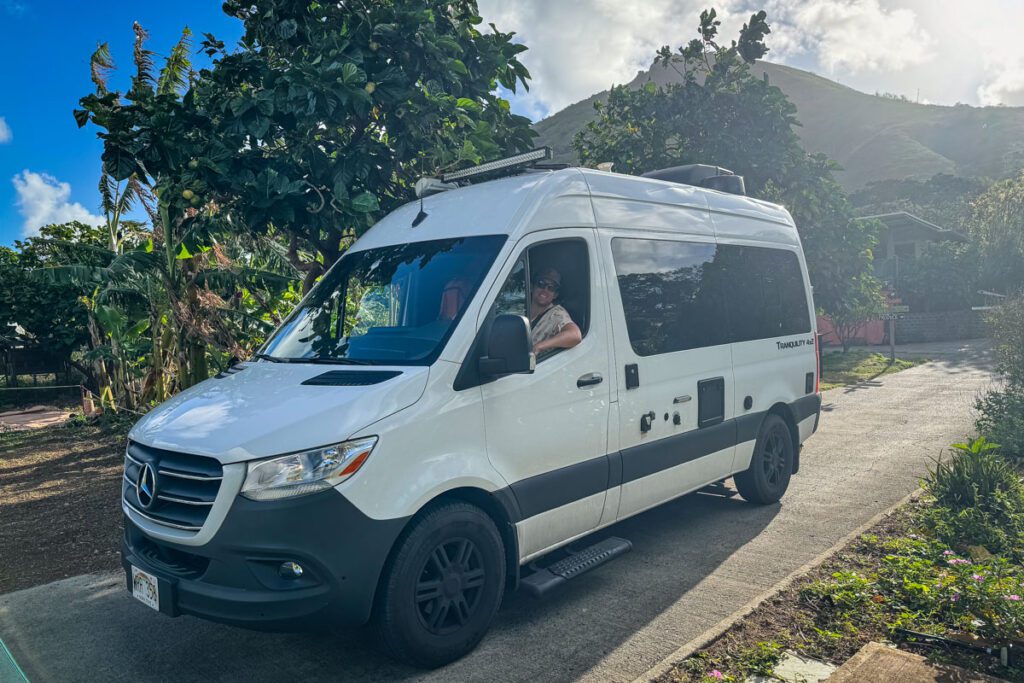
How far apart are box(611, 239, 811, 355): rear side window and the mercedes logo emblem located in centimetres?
297

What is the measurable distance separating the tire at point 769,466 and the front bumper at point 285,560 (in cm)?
397

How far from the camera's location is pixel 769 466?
21.6 feet

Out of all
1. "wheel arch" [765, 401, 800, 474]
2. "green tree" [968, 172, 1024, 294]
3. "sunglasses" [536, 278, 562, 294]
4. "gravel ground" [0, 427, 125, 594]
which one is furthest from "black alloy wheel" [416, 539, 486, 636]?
"green tree" [968, 172, 1024, 294]

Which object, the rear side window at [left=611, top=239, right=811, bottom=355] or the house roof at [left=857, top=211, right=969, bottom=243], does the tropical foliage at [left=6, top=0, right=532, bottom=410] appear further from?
the house roof at [left=857, top=211, right=969, bottom=243]

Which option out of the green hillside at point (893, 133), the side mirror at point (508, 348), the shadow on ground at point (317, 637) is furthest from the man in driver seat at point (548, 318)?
the green hillside at point (893, 133)

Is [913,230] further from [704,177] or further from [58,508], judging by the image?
[58,508]

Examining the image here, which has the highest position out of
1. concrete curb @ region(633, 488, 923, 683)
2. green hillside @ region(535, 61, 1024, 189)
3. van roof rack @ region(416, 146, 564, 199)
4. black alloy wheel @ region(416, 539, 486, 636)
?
green hillside @ region(535, 61, 1024, 189)

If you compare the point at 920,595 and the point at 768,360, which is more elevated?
the point at 768,360

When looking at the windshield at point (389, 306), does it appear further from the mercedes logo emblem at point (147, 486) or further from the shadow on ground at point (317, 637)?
the shadow on ground at point (317, 637)

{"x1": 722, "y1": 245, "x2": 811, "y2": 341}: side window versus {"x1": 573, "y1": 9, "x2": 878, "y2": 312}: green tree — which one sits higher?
{"x1": 573, "y1": 9, "x2": 878, "y2": 312}: green tree

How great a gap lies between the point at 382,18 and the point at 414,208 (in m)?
3.01

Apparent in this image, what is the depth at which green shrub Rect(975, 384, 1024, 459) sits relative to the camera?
287 inches

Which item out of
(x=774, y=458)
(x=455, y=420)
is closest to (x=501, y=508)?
(x=455, y=420)

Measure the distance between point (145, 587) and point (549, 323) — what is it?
102 inches
